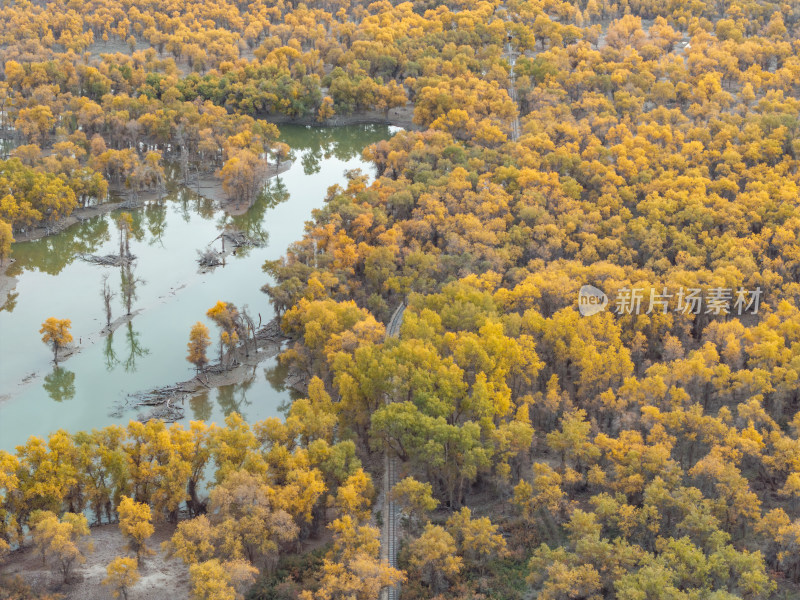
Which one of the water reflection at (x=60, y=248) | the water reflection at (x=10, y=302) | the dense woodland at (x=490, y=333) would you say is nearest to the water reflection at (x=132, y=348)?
the dense woodland at (x=490, y=333)

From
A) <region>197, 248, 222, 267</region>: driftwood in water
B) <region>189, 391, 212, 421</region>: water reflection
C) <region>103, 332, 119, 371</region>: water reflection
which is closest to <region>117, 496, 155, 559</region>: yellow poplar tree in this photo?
<region>189, 391, 212, 421</region>: water reflection

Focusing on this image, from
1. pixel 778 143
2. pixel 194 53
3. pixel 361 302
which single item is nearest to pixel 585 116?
pixel 778 143

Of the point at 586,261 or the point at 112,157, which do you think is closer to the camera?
the point at 586,261

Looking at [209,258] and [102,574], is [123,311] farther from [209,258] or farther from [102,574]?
[102,574]

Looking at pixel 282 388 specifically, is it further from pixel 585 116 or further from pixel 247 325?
pixel 585 116

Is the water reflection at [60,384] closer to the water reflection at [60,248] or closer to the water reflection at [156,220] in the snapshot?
the water reflection at [60,248]

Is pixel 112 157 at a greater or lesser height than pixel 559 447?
greater
